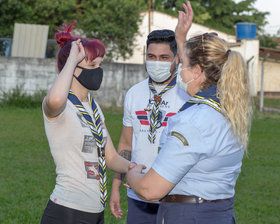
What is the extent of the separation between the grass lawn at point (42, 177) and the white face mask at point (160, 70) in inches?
120

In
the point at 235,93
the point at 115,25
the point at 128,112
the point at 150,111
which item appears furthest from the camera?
the point at 115,25

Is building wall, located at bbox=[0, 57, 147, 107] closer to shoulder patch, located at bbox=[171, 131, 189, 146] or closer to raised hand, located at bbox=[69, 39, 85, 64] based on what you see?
raised hand, located at bbox=[69, 39, 85, 64]

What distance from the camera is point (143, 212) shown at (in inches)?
168

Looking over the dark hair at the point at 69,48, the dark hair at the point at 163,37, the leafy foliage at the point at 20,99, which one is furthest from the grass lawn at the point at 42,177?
the leafy foliage at the point at 20,99

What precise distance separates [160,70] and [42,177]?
17.7 feet

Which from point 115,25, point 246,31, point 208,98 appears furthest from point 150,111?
point 246,31

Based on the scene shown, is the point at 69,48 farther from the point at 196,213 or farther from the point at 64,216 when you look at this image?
the point at 196,213

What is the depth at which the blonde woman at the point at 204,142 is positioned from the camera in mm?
2723

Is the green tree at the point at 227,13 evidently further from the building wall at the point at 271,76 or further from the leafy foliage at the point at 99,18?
the leafy foliage at the point at 99,18

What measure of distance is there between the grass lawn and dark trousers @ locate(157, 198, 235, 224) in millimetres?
4018

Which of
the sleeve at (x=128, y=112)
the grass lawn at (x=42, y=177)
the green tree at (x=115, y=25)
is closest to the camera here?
the sleeve at (x=128, y=112)

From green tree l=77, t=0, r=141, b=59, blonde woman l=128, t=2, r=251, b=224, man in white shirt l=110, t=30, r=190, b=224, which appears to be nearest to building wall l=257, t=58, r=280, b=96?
green tree l=77, t=0, r=141, b=59

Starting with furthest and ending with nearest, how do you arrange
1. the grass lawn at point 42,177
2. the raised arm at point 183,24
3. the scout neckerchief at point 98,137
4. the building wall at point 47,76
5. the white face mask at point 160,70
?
the building wall at point 47,76 < the grass lawn at point 42,177 < the white face mask at point 160,70 < the raised arm at point 183,24 < the scout neckerchief at point 98,137

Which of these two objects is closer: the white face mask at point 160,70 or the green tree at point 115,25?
the white face mask at point 160,70
